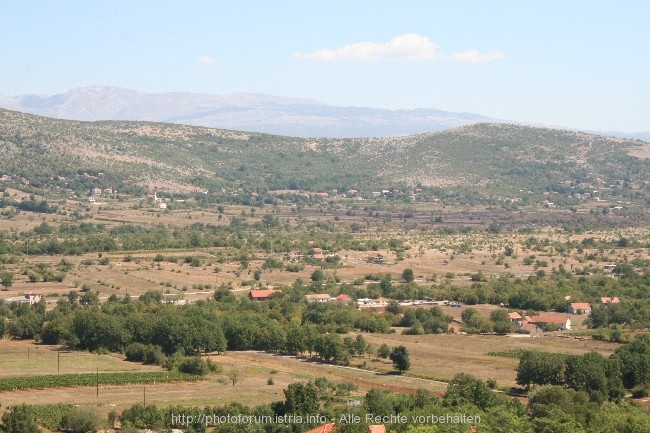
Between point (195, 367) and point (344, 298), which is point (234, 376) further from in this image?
point (344, 298)

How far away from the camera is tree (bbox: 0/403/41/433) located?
34.0 meters

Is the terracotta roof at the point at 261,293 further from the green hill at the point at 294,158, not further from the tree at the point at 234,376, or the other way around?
the green hill at the point at 294,158

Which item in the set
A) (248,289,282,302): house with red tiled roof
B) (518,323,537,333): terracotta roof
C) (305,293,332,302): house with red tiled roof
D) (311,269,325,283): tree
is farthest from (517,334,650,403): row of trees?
(311,269,325,283): tree

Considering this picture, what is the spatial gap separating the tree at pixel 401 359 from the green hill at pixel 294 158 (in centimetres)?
9788

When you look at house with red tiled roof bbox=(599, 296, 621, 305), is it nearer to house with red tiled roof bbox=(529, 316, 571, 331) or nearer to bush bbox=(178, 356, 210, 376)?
house with red tiled roof bbox=(529, 316, 571, 331)

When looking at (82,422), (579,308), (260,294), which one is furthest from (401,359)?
(579,308)

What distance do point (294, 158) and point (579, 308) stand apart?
124m

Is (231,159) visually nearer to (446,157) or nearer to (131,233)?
(446,157)

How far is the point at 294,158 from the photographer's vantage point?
614ft

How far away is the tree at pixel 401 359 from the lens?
4700 cm

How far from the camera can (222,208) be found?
445 feet

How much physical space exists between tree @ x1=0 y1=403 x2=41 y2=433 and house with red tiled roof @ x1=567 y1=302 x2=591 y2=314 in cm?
3843

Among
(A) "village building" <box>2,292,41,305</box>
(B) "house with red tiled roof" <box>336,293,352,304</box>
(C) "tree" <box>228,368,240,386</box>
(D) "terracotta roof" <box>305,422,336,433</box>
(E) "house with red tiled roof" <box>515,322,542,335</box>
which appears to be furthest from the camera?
(B) "house with red tiled roof" <box>336,293,352,304</box>

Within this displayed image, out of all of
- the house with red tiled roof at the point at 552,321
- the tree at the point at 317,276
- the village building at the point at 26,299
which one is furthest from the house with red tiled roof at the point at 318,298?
the village building at the point at 26,299
